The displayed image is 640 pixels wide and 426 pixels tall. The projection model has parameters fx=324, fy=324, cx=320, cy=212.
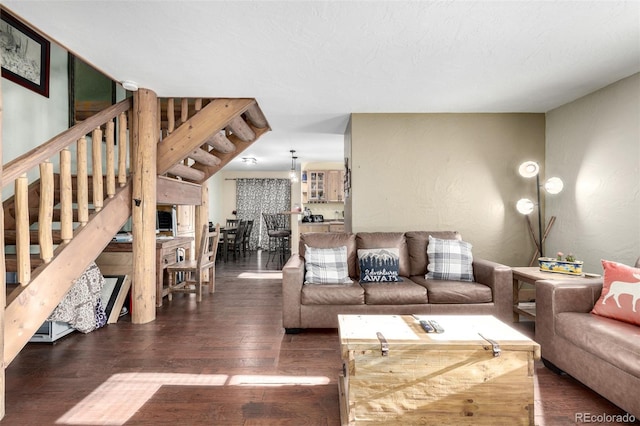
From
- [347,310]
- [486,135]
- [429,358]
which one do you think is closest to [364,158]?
[486,135]

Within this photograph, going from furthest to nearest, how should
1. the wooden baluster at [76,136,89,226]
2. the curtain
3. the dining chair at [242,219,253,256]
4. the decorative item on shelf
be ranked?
1. the curtain
2. the dining chair at [242,219,253,256]
3. the decorative item on shelf
4. the wooden baluster at [76,136,89,226]

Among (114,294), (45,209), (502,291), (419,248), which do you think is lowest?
(114,294)

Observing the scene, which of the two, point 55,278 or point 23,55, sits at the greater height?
point 23,55

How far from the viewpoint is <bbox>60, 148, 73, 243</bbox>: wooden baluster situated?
2371 mm

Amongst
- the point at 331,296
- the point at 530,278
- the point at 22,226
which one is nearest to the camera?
Answer: the point at 22,226

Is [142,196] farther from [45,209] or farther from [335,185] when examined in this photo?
[335,185]

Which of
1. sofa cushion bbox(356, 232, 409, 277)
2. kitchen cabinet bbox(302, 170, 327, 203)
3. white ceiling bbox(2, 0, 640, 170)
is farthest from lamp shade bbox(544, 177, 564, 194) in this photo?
kitchen cabinet bbox(302, 170, 327, 203)

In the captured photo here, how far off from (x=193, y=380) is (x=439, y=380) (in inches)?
62.1

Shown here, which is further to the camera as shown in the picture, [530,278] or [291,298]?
[291,298]

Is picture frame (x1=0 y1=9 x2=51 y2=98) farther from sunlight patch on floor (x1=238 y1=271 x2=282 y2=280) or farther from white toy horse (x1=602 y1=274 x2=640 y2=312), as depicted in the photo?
white toy horse (x1=602 y1=274 x2=640 y2=312)

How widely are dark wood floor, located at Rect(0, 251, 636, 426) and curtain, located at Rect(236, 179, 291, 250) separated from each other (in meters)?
6.40

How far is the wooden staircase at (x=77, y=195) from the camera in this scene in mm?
2018

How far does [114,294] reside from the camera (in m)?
3.46

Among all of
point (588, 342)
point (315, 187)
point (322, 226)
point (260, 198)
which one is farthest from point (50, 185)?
point (260, 198)
